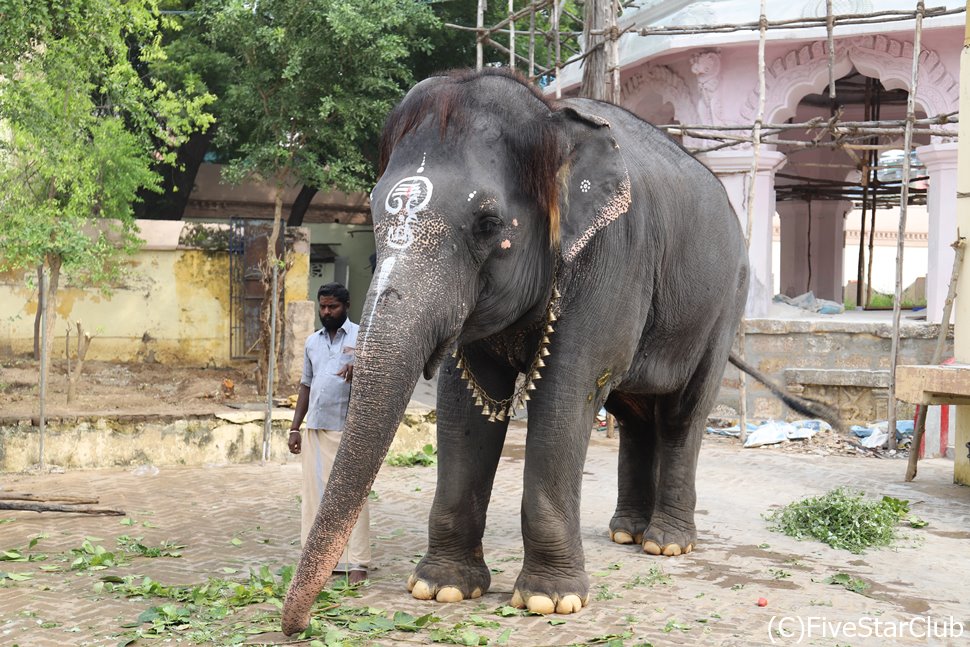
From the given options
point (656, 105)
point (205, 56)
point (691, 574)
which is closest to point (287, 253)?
point (205, 56)

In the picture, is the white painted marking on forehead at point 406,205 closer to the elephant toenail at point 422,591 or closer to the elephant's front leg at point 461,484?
the elephant's front leg at point 461,484

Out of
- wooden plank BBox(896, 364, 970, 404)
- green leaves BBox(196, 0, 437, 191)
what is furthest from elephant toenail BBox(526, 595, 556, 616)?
green leaves BBox(196, 0, 437, 191)

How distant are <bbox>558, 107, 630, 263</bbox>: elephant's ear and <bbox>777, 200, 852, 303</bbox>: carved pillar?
1662cm

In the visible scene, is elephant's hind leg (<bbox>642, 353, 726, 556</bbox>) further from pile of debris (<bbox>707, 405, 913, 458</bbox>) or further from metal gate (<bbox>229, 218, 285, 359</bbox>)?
metal gate (<bbox>229, 218, 285, 359</bbox>)

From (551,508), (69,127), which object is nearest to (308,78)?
(69,127)

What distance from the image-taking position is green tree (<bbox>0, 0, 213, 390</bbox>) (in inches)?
337

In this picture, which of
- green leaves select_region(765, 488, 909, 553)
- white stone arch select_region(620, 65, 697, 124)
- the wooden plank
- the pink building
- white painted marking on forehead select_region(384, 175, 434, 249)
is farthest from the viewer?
white stone arch select_region(620, 65, 697, 124)

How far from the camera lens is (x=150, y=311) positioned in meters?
13.0

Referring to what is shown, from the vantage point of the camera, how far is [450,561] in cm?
504

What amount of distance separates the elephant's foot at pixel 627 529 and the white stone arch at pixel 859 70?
8.12 m

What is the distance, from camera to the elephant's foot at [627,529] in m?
6.46

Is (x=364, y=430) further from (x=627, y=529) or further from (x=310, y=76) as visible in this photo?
(x=310, y=76)

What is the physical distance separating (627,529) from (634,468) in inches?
14.9

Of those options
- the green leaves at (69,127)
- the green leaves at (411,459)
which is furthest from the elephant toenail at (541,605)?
the green leaves at (69,127)
